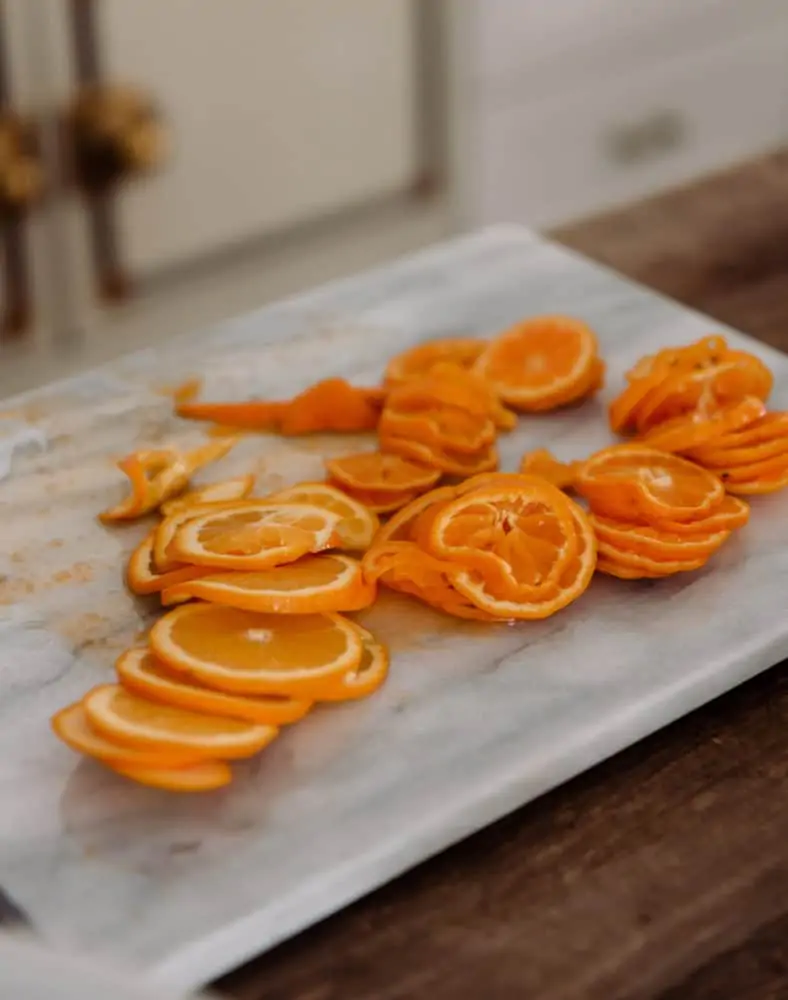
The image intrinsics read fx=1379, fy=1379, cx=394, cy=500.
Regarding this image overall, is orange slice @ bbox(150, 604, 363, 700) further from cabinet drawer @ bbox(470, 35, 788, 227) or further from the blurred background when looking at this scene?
cabinet drawer @ bbox(470, 35, 788, 227)

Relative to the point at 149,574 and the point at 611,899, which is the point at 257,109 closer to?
the point at 149,574

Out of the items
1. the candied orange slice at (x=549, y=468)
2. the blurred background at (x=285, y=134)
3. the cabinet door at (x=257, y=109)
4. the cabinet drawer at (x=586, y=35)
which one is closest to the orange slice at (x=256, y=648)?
the candied orange slice at (x=549, y=468)

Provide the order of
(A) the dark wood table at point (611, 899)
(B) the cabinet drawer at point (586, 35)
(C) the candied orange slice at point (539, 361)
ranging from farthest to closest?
(B) the cabinet drawer at point (586, 35)
(C) the candied orange slice at point (539, 361)
(A) the dark wood table at point (611, 899)

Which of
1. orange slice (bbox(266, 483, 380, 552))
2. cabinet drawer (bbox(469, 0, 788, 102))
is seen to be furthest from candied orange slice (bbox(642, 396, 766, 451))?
cabinet drawer (bbox(469, 0, 788, 102))

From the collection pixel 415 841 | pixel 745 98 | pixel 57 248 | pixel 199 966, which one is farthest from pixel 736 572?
pixel 745 98

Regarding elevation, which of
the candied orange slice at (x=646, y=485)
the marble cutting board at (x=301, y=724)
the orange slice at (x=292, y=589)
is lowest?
the marble cutting board at (x=301, y=724)

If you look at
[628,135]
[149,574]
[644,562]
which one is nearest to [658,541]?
[644,562]

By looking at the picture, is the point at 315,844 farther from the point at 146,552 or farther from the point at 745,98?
the point at 745,98

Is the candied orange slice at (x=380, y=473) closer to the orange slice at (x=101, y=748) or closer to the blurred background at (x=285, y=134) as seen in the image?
the orange slice at (x=101, y=748)
